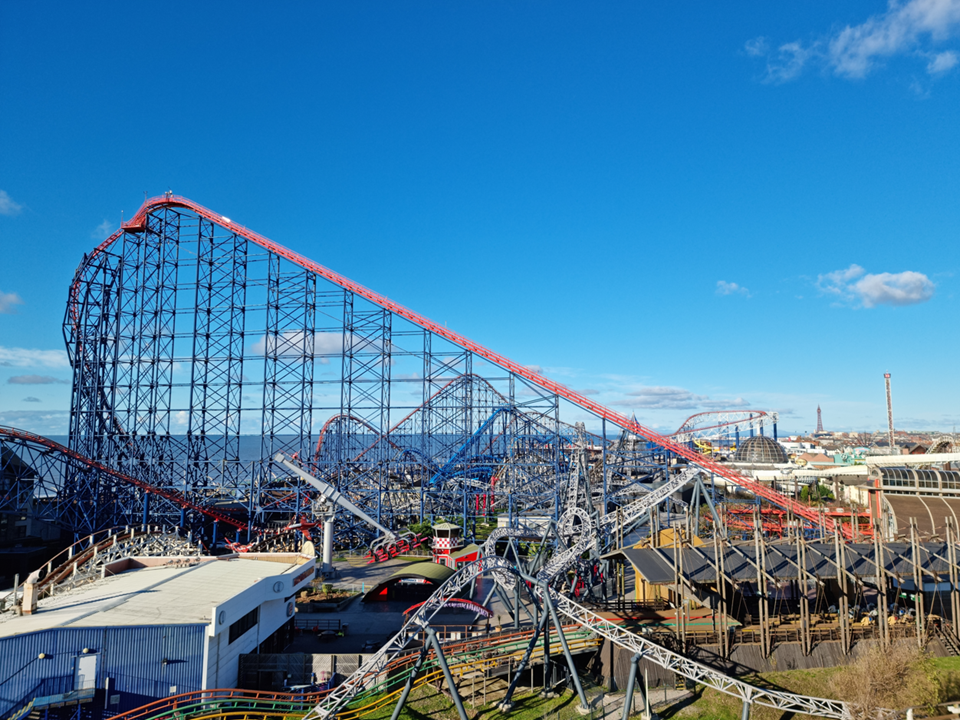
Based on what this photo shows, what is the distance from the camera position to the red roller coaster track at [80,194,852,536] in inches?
1075

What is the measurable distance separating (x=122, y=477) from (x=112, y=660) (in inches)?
591

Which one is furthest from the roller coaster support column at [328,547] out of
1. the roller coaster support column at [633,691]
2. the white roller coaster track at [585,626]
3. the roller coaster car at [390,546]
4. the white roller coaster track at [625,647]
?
the roller coaster support column at [633,691]

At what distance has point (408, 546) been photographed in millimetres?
29531

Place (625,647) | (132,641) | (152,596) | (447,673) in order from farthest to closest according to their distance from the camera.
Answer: (152,596) < (132,641) < (625,647) < (447,673)

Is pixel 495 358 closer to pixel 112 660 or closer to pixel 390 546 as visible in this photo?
pixel 390 546

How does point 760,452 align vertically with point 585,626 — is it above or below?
above

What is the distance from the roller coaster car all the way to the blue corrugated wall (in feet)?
48.3

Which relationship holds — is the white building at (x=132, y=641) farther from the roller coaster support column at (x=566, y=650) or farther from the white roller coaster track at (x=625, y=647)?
the roller coaster support column at (x=566, y=650)

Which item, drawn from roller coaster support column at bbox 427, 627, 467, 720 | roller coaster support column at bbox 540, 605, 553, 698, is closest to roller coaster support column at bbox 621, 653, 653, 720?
roller coaster support column at bbox 540, 605, 553, 698

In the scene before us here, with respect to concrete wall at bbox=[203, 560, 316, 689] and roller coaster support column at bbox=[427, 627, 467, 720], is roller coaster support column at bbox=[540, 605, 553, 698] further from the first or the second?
concrete wall at bbox=[203, 560, 316, 689]

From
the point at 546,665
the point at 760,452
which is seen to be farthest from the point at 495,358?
the point at 760,452

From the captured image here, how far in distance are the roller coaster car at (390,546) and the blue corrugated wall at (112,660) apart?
14715 millimetres

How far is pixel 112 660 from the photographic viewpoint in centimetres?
1319

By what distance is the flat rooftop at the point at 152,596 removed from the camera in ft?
45.0
